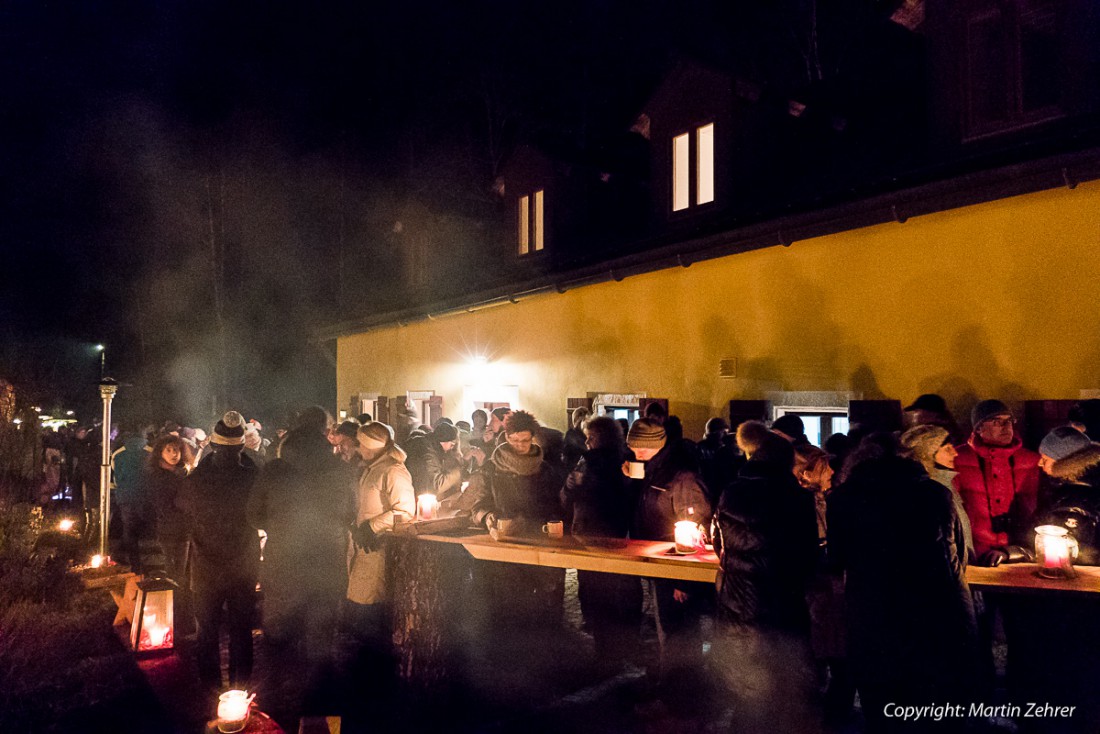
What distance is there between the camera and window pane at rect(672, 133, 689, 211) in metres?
10.2

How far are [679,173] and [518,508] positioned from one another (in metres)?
6.52

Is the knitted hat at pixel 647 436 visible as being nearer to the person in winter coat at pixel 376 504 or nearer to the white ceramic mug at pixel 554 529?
the white ceramic mug at pixel 554 529

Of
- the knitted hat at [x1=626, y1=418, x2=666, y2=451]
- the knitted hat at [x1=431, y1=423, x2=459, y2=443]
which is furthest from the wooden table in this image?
the knitted hat at [x1=431, y1=423, x2=459, y2=443]

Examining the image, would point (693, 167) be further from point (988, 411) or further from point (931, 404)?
point (988, 411)

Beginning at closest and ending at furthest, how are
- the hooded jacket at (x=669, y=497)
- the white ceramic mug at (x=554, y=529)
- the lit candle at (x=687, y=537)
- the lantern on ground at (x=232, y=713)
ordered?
1. the lantern on ground at (x=232, y=713)
2. the lit candle at (x=687, y=537)
3. the hooded jacket at (x=669, y=497)
4. the white ceramic mug at (x=554, y=529)

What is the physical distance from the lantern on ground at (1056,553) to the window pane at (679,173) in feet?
23.2

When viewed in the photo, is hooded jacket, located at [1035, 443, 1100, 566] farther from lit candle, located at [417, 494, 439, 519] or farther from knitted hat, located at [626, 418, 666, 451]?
lit candle, located at [417, 494, 439, 519]

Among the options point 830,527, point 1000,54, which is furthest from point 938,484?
point 1000,54

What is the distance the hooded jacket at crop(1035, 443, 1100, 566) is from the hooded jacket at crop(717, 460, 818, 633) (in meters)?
1.69

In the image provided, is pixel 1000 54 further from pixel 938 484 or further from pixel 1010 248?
pixel 938 484

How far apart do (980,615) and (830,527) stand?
5.77 feet

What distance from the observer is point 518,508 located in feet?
18.3

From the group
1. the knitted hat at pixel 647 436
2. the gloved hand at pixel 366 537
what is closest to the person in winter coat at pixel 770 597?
the knitted hat at pixel 647 436

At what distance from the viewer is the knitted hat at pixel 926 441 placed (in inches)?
166
